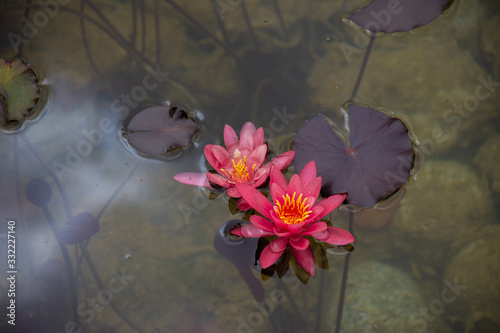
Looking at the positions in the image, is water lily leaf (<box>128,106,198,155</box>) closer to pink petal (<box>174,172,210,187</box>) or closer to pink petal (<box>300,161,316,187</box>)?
pink petal (<box>174,172,210,187</box>)

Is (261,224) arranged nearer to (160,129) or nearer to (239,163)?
(239,163)

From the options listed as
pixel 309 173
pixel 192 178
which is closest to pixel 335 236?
pixel 309 173

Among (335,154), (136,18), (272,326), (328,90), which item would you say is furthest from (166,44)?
(272,326)

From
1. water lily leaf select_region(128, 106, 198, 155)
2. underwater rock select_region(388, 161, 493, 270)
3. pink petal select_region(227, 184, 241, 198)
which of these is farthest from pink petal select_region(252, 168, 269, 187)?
underwater rock select_region(388, 161, 493, 270)

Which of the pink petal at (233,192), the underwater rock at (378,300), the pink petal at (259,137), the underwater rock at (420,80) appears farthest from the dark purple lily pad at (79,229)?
the underwater rock at (420,80)

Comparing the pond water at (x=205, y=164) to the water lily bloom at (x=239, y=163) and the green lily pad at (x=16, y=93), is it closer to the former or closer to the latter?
the green lily pad at (x=16, y=93)

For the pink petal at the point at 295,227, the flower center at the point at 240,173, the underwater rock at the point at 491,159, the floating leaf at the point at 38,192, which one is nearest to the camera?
the pink petal at the point at 295,227
